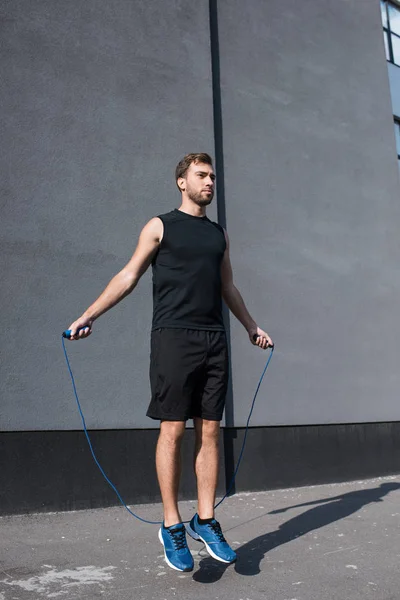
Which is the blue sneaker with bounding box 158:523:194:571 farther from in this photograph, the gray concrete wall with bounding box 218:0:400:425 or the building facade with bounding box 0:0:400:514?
the gray concrete wall with bounding box 218:0:400:425

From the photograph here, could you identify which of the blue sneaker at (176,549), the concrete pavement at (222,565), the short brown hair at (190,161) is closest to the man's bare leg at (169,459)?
the blue sneaker at (176,549)

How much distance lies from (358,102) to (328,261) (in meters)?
2.34

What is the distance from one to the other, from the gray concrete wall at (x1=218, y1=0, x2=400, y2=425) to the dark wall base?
242mm

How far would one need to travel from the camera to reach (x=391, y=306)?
793 cm

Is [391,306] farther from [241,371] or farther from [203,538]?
[203,538]

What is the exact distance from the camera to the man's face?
3377 millimetres

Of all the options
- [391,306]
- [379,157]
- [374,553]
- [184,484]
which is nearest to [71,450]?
[184,484]

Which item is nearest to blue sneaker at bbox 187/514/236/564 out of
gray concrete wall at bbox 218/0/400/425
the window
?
gray concrete wall at bbox 218/0/400/425

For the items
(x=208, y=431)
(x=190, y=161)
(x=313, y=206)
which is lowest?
(x=208, y=431)

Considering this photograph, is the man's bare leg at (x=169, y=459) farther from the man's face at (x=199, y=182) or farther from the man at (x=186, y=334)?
the man's face at (x=199, y=182)

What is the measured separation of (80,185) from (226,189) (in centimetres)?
170

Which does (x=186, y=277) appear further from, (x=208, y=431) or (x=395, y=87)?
(x=395, y=87)

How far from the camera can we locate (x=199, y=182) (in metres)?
3.37

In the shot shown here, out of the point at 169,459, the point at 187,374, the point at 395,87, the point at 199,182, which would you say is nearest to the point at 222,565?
the point at 169,459
